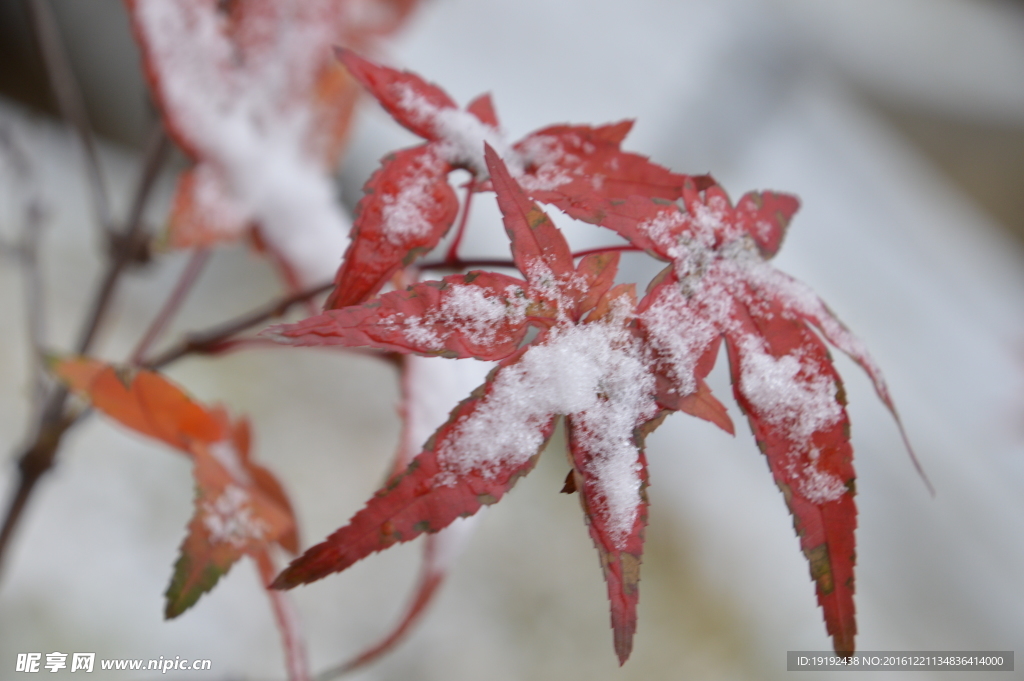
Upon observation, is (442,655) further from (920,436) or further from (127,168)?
(127,168)

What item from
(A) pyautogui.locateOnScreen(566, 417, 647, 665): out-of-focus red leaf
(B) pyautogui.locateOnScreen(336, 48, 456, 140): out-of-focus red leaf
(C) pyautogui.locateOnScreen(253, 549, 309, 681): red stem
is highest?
(B) pyautogui.locateOnScreen(336, 48, 456, 140): out-of-focus red leaf

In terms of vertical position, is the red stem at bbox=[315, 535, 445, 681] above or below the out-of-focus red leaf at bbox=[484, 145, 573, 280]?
below

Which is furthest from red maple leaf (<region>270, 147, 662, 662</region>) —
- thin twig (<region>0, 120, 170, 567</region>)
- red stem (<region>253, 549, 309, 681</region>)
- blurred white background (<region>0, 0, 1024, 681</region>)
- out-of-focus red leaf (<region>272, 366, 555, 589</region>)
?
blurred white background (<region>0, 0, 1024, 681</region>)

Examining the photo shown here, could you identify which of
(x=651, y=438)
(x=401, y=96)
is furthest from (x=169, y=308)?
(x=651, y=438)

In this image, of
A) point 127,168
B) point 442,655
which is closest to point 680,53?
point 127,168

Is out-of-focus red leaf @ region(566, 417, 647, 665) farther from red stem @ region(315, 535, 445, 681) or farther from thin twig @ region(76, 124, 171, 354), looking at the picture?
thin twig @ region(76, 124, 171, 354)

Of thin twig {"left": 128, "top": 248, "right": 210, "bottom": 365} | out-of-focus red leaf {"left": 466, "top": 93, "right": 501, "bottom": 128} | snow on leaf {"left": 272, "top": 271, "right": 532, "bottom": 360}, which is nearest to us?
snow on leaf {"left": 272, "top": 271, "right": 532, "bottom": 360}

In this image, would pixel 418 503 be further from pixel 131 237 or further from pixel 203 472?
pixel 131 237

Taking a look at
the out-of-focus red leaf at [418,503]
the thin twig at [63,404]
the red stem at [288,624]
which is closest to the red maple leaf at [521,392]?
the out-of-focus red leaf at [418,503]
